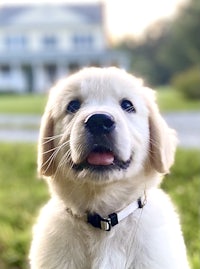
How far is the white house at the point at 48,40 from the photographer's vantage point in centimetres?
3795

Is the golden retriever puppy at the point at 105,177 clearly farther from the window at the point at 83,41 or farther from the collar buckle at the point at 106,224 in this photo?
the window at the point at 83,41

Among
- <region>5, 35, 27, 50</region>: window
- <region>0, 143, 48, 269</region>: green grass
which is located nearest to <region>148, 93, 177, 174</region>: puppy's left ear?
<region>0, 143, 48, 269</region>: green grass

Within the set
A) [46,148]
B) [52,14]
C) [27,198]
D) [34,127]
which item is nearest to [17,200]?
[27,198]

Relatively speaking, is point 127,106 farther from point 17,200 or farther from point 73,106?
point 17,200

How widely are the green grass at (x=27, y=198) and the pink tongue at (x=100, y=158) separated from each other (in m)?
1.45

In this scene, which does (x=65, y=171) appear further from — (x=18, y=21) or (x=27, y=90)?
(x=18, y=21)

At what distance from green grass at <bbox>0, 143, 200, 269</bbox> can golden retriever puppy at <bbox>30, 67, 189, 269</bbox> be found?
1.14 meters

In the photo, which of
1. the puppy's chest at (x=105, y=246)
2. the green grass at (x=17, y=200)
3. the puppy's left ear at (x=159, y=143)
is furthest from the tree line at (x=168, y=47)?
the puppy's chest at (x=105, y=246)

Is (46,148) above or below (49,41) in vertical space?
below

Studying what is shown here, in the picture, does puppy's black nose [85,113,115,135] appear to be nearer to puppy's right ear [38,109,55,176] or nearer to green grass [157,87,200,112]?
puppy's right ear [38,109,55,176]

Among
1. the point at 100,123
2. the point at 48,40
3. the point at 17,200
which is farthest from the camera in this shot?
the point at 48,40

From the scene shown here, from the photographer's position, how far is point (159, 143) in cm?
296

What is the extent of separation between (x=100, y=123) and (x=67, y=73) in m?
18.3

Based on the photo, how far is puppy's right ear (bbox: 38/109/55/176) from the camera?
2945 mm
